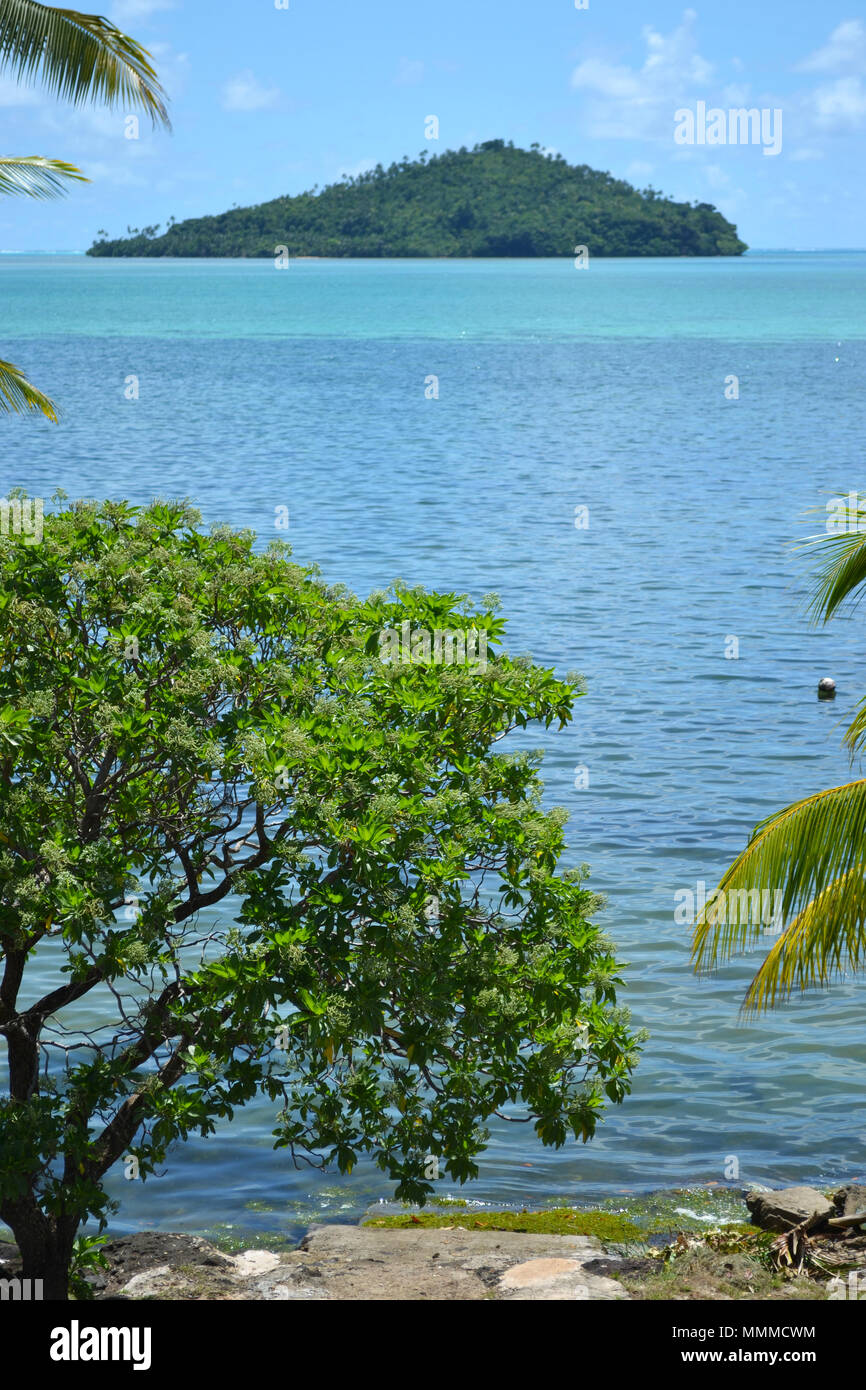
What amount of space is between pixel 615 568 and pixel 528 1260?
83.5 feet

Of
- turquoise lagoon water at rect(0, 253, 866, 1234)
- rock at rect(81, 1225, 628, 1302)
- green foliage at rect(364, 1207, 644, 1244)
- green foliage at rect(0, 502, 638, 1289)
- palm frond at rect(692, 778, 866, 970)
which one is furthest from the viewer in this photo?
turquoise lagoon water at rect(0, 253, 866, 1234)

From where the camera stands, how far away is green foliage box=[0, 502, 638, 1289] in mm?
7164

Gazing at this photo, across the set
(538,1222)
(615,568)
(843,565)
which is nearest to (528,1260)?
(538,1222)

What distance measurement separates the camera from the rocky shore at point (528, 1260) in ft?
28.7

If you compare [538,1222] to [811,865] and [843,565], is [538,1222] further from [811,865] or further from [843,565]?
[843,565]

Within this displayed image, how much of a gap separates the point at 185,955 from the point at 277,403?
2299 inches

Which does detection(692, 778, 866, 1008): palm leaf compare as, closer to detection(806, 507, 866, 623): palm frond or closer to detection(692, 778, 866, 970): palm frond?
detection(692, 778, 866, 970): palm frond

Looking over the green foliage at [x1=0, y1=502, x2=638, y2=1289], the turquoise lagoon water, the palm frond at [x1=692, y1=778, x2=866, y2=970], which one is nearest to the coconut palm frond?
the palm frond at [x1=692, y1=778, x2=866, y2=970]

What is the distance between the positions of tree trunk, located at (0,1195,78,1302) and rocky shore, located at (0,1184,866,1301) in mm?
343

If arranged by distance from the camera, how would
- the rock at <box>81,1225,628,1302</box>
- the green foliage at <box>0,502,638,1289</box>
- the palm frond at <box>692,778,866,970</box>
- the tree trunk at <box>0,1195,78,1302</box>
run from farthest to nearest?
the rock at <box>81,1225,628,1302</box> < the tree trunk at <box>0,1195,78,1302</box> < the palm frond at <box>692,778,866,970</box> < the green foliage at <box>0,502,638,1289</box>

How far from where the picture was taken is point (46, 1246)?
335 inches
